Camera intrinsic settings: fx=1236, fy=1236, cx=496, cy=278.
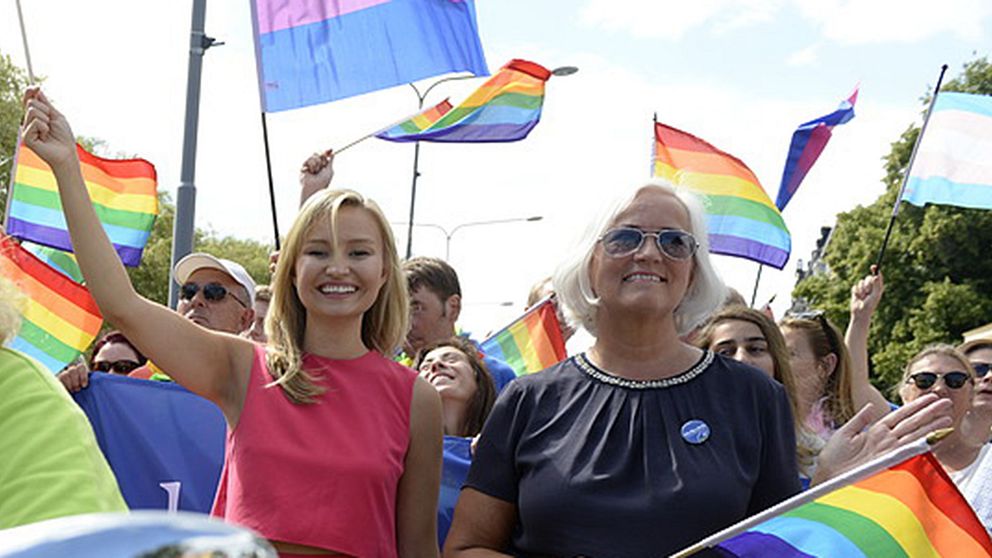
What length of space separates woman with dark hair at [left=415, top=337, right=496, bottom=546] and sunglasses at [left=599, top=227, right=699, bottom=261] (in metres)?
1.30

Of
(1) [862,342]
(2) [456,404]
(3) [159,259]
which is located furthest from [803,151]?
(3) [159,259]

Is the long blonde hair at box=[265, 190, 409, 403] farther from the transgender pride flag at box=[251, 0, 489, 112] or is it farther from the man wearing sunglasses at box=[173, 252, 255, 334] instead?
the transgender pride flag at box=[251, 0, 489, 112]

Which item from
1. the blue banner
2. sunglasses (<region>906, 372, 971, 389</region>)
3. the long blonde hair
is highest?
the long blonde hair

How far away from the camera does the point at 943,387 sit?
17.8 ft

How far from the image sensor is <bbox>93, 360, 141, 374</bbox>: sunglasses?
17.9 ft

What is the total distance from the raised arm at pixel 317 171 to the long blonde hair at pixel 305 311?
134 cm

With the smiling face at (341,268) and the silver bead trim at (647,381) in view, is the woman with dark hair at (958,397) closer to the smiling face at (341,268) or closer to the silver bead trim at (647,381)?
the silver bead trim at (647,381)

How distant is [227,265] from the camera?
212 inches

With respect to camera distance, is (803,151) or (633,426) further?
(803,151)

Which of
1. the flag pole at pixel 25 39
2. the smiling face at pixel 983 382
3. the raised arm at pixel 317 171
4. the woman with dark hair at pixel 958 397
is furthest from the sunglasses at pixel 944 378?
the flag pole at pixel 25 39

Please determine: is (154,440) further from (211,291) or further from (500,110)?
(500,110)

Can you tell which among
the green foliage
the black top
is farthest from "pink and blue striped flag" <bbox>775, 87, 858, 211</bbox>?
the green foliage

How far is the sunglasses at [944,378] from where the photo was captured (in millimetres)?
5422

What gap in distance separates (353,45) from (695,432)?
4.65 meters
